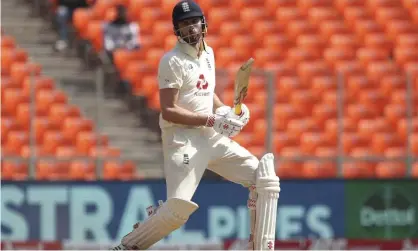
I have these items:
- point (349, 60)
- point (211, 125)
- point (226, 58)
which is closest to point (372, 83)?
point (349, 60)

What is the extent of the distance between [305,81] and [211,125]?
7712 millimetres

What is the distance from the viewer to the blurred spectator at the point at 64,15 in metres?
18.3

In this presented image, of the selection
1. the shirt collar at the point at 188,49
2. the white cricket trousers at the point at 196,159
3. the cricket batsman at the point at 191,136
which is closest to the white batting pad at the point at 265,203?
the cricket batsman at the point at 191,136

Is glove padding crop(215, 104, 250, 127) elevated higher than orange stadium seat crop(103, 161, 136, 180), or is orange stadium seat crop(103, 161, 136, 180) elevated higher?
glove padding crop(215, 104, 250, 127)

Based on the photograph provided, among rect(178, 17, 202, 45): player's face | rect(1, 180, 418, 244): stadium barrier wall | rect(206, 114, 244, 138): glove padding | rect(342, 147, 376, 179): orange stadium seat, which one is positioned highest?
rect(178, 17, 202, 45): player's face

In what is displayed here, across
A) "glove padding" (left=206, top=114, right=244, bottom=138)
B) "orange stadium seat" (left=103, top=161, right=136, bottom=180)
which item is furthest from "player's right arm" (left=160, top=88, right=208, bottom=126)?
"orange stadium seat" (left=103, top=161, right=136, bottom=180)

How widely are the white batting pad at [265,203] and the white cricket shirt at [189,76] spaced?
615mm

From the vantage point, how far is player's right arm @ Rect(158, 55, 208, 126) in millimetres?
9023

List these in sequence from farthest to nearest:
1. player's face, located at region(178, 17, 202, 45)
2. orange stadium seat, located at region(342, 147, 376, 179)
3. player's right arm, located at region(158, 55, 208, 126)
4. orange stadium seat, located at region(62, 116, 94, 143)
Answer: orange stadium seat, located at region(62, 116, 94, 143), orange stadium seat, located at region(342, 147, 376, 179), player's face, located at region(178, 17, 202, 45), player's right arm, located at region(158, 55, 208, 126)

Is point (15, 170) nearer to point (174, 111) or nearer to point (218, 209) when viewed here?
point (218, 209)

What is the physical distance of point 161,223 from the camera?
9.20 meters

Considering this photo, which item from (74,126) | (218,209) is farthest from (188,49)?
(74,126)

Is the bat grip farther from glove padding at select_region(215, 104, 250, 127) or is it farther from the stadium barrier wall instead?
the stadium barrier wall

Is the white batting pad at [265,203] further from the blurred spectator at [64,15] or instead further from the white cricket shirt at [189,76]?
the blurred spectator at [64,15]
